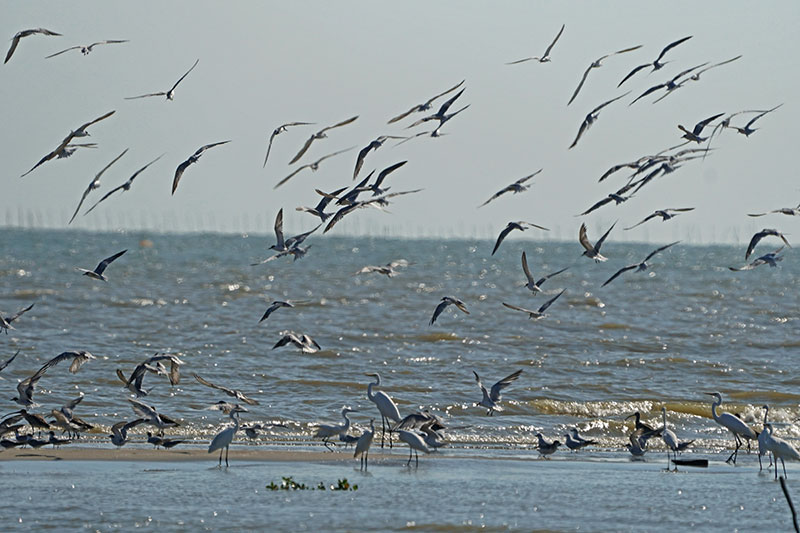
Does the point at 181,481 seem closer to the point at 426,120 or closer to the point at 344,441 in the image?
the point at 344,441

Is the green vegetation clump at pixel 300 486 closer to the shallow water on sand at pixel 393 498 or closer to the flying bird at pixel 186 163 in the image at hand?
the shallow water on sand at pixel 393 498

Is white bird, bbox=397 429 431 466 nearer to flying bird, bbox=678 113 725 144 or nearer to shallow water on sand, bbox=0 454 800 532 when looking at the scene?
shallow water on sand, bbox=0 454 800 532

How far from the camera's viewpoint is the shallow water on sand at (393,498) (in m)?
10.5

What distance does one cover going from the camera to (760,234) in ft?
57.1

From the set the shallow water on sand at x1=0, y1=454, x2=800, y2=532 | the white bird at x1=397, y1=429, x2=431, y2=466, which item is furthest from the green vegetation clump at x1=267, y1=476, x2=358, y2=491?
the white bird at x1=397, y1=429, x2=431, y2=466

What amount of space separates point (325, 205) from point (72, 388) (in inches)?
228

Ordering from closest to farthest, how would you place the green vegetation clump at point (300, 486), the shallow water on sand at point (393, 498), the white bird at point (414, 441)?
1. the shallow water on sand at point (393, 498)
2. the green vegetation clump at point (300, 486)
3. the white bird at point (414, 441)

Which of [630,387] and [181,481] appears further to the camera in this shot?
[630,387]

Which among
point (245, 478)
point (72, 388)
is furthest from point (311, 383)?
point (245, 478)

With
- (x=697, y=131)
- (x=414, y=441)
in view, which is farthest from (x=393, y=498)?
(x=697, y=131)

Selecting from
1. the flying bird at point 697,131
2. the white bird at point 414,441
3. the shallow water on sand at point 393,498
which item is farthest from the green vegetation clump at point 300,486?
the flying bird at point 697,131

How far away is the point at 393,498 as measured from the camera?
38.4ft

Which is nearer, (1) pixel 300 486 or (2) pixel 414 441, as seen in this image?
(1) pixel 300 486

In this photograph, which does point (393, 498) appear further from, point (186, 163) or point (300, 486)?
point (186, 163)
